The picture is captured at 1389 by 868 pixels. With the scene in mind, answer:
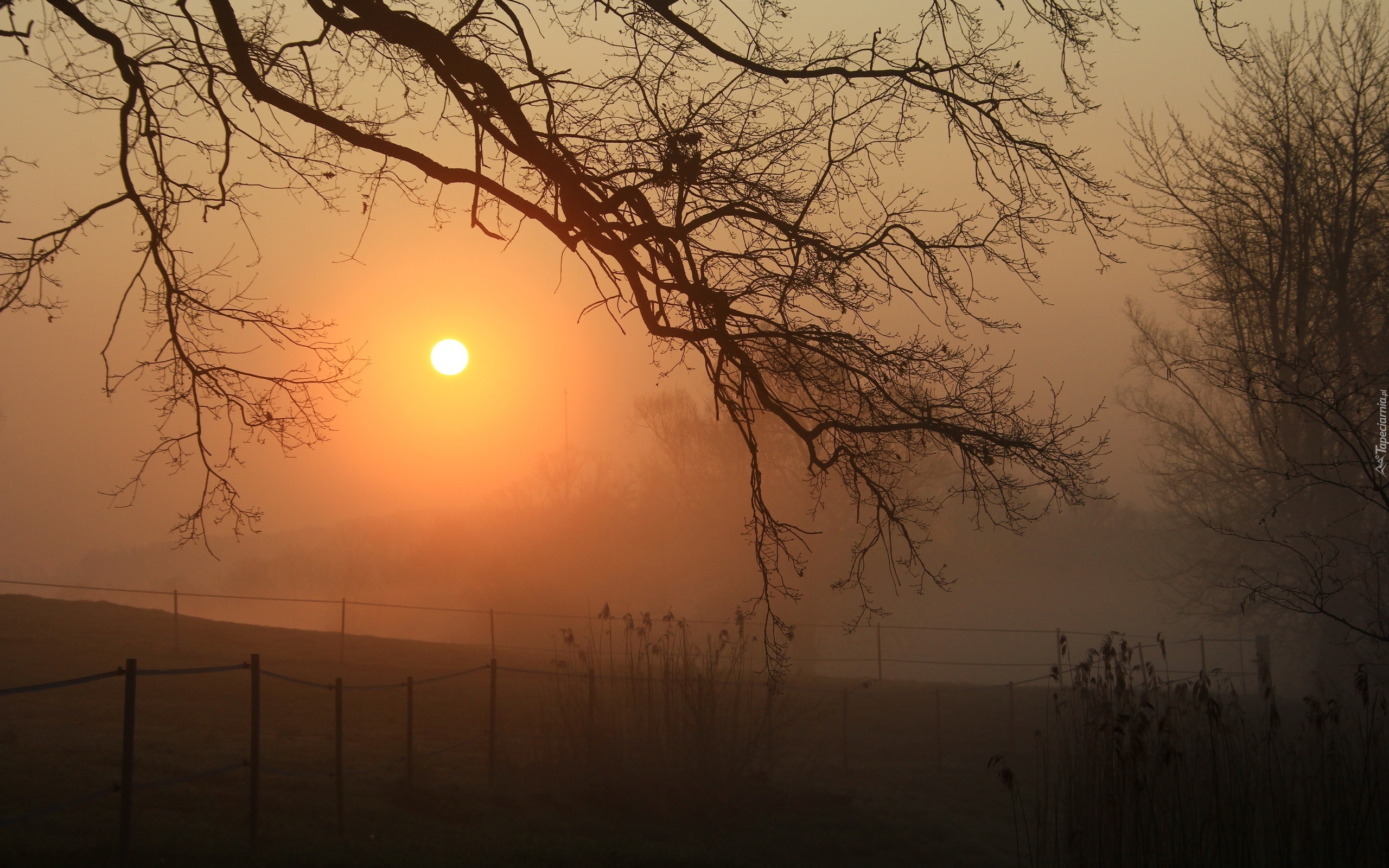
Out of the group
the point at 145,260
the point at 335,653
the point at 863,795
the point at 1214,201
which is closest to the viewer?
the point at 145,260

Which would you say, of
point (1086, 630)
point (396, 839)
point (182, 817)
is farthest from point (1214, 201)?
point (1086, 630)

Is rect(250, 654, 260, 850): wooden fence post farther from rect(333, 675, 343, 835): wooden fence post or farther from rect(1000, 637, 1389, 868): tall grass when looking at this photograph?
rect(1000, 637, 1389, 868): tall grass

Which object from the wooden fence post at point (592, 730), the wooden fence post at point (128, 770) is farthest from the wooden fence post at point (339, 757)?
the wooden fence post at point (592, 730)

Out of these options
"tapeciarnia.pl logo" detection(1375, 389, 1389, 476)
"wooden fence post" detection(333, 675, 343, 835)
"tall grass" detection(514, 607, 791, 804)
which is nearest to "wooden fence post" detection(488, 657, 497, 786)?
"tall grass" detection(514, 607, 791, 804)

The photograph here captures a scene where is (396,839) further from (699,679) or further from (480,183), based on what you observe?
(480,183)

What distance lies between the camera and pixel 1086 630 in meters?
52.7

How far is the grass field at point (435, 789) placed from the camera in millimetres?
7422

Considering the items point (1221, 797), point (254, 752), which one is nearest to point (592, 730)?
point (254, 752)

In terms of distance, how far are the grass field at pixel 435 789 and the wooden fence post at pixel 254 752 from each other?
17 centimetres

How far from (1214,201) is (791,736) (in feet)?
38.9

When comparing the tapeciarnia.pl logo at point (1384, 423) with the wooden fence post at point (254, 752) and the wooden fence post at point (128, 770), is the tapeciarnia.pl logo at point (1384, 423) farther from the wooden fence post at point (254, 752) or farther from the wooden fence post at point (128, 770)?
the wooden fence post at point (128, 770)

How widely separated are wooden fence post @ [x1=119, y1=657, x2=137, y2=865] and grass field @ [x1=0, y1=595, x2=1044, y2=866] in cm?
80

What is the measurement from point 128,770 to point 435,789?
4719mm

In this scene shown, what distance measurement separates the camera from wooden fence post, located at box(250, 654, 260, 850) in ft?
22.3
